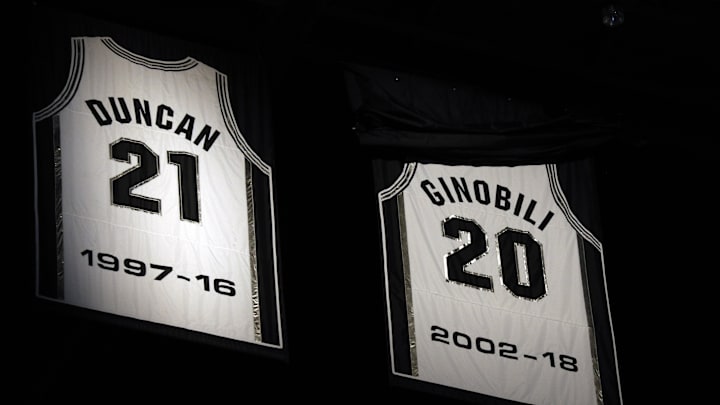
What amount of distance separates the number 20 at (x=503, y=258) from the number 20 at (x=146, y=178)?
4.29ft

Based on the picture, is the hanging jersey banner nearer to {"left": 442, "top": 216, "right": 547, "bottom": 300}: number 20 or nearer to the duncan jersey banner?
{"left": 442, "top": 216, "right": 547, "bottom": 300}: number 20

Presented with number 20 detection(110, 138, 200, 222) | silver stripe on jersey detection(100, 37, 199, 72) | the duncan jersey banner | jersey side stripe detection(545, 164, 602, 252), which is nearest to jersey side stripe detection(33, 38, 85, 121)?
the duncan jersey banner

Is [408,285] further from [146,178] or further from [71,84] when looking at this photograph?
[71,84]

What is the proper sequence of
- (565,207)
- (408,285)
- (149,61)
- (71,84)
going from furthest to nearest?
(565,207) → (408,285) → (149,61) → (71,84)

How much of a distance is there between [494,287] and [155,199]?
176 centimetres

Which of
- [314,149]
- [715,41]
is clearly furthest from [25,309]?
[715,41]

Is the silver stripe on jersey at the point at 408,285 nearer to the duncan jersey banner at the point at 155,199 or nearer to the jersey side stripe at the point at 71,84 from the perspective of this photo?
the duncan jersey banner at the point at 155,199

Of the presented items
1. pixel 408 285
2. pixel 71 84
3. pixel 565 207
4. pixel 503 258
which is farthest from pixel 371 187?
pixel 71 84

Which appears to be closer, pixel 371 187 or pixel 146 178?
pixel 146 178

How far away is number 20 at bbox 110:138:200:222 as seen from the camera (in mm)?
4203

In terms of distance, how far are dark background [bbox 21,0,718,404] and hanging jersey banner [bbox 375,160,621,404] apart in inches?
8.6

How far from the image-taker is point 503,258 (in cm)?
499

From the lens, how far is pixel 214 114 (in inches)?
182

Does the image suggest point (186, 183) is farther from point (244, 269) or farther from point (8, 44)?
point (8, 44)
